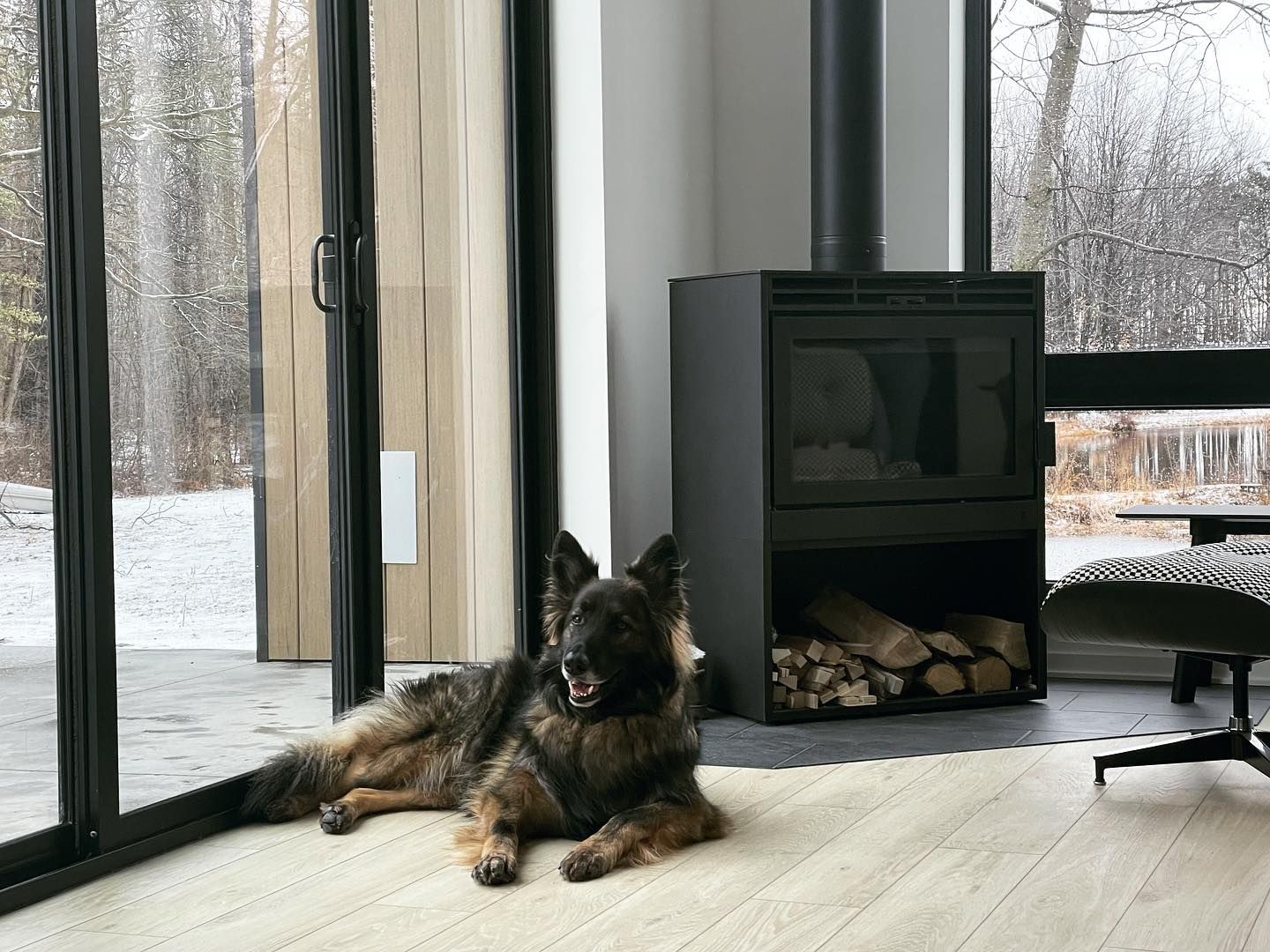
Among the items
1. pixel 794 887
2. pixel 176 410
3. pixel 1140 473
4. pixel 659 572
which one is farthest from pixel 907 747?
pixel 176 410

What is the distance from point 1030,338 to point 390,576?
199cm

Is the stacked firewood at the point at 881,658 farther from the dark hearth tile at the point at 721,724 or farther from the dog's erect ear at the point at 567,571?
the dog's erect ear at the point at 567,571

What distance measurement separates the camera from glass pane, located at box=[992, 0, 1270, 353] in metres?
4.80

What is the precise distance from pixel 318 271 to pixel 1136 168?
2.89 meters

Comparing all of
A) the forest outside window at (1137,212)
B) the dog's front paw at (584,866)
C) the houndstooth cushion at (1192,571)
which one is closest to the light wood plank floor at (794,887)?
the dog's front paw at (584,866)

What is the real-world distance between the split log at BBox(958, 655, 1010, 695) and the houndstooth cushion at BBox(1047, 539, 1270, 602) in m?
1.07

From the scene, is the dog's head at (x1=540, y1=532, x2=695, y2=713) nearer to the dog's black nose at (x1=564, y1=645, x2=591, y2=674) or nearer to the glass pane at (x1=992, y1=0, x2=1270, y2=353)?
the dog's black nose at (x1=564, y1=645, x2=591, y2=674)

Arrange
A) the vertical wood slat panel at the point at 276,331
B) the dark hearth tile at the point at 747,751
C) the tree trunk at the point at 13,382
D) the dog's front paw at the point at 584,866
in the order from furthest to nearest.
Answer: the dark hearth tile at the point at 747,751 < the vertical wood slat panel at the point at 276,331 < the dog's front paw at the point at 584,866 < the tree trunk at the point at 13,382

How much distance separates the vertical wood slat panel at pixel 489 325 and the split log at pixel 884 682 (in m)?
1.07

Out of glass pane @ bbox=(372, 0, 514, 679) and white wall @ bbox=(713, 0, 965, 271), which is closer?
glass pane @ bbox=(372, 0, 514, 679)

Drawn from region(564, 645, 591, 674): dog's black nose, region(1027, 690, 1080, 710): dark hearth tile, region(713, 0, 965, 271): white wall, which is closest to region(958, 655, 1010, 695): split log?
region(1027, 690, 1080, 710): dark hearth tile

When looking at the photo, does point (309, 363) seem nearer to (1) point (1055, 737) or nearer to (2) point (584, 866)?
(2) point (584, 866)

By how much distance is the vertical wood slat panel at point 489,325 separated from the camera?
4.20 m

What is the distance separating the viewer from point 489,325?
4.29 m
